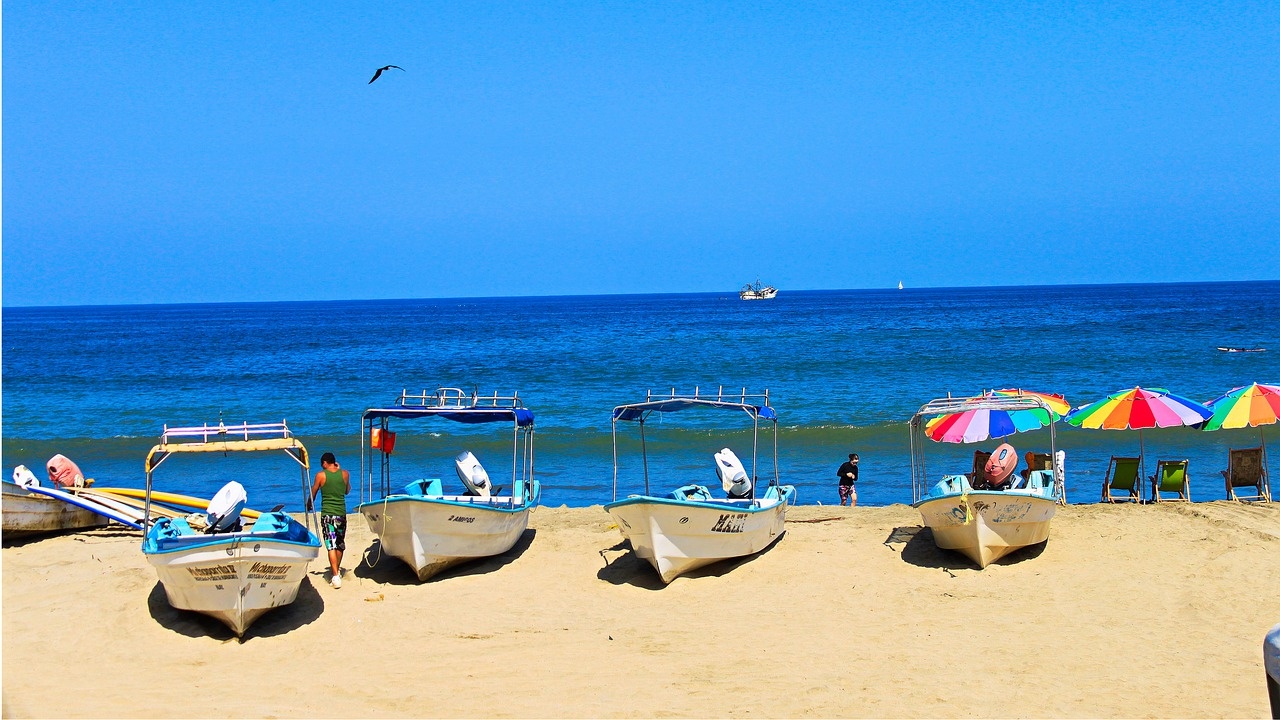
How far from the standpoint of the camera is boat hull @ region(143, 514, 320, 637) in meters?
9.47

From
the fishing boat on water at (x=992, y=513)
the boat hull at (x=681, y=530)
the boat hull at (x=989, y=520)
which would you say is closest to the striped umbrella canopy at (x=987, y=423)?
the fishing boat on water at (x=992, y=513)

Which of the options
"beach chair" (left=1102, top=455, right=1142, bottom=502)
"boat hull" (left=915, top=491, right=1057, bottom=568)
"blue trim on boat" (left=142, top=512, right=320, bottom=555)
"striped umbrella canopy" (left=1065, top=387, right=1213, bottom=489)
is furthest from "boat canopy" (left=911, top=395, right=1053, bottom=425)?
"blue trim on boat" (left=142, top=512, right=320, bottom=555)

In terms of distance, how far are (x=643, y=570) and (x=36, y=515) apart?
26.9 feet

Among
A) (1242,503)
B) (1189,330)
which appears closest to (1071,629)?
(1242,503)

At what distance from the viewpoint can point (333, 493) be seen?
451 inches

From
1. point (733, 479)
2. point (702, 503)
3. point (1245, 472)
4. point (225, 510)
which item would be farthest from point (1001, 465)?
point (225, 510)

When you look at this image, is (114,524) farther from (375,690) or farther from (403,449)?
(403,449)

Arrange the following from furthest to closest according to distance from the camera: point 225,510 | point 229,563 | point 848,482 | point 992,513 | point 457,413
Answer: point 848,482
point 457,413
point 992,513
point 225,510
point 229,563

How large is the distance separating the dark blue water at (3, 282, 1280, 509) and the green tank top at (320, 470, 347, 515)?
6.69 m

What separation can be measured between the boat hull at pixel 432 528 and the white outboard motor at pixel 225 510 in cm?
145

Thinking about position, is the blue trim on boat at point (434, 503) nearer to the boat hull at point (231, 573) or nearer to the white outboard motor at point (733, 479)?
the boat hull at point (231, 573)

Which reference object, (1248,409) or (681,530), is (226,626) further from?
(1248,409)

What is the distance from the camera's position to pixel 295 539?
10.4 metres

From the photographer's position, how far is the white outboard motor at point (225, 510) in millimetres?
10266
